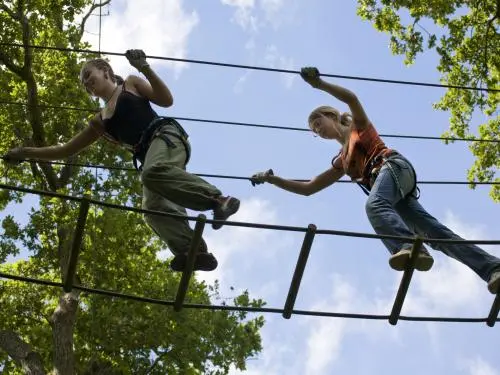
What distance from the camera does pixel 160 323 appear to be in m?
13.3

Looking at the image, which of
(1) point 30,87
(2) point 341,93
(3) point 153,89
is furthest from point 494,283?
(1) point 30,87

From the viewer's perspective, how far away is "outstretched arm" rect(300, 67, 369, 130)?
466 centimetres

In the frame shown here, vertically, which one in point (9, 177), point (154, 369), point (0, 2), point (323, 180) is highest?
point (0, 2)

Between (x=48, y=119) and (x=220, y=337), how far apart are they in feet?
17.3

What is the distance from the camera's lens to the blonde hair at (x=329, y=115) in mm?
4914

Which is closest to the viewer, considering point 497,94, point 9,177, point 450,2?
point 450,2

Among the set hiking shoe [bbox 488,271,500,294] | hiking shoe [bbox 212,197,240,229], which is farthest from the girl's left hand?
hiking shoe [bbox 488,271,500,294]

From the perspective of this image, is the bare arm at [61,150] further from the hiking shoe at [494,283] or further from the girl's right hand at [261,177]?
the hiking shoe at [494,283]

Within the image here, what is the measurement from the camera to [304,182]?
213 inches

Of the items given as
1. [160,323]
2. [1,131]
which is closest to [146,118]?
[160,323]

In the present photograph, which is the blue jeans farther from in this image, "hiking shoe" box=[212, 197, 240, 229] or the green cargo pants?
the green cargo pants

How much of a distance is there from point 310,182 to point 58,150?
70.3 inches

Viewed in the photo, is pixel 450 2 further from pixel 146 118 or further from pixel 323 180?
pixel 146 118

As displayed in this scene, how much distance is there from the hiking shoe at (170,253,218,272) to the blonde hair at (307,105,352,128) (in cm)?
→ 116
